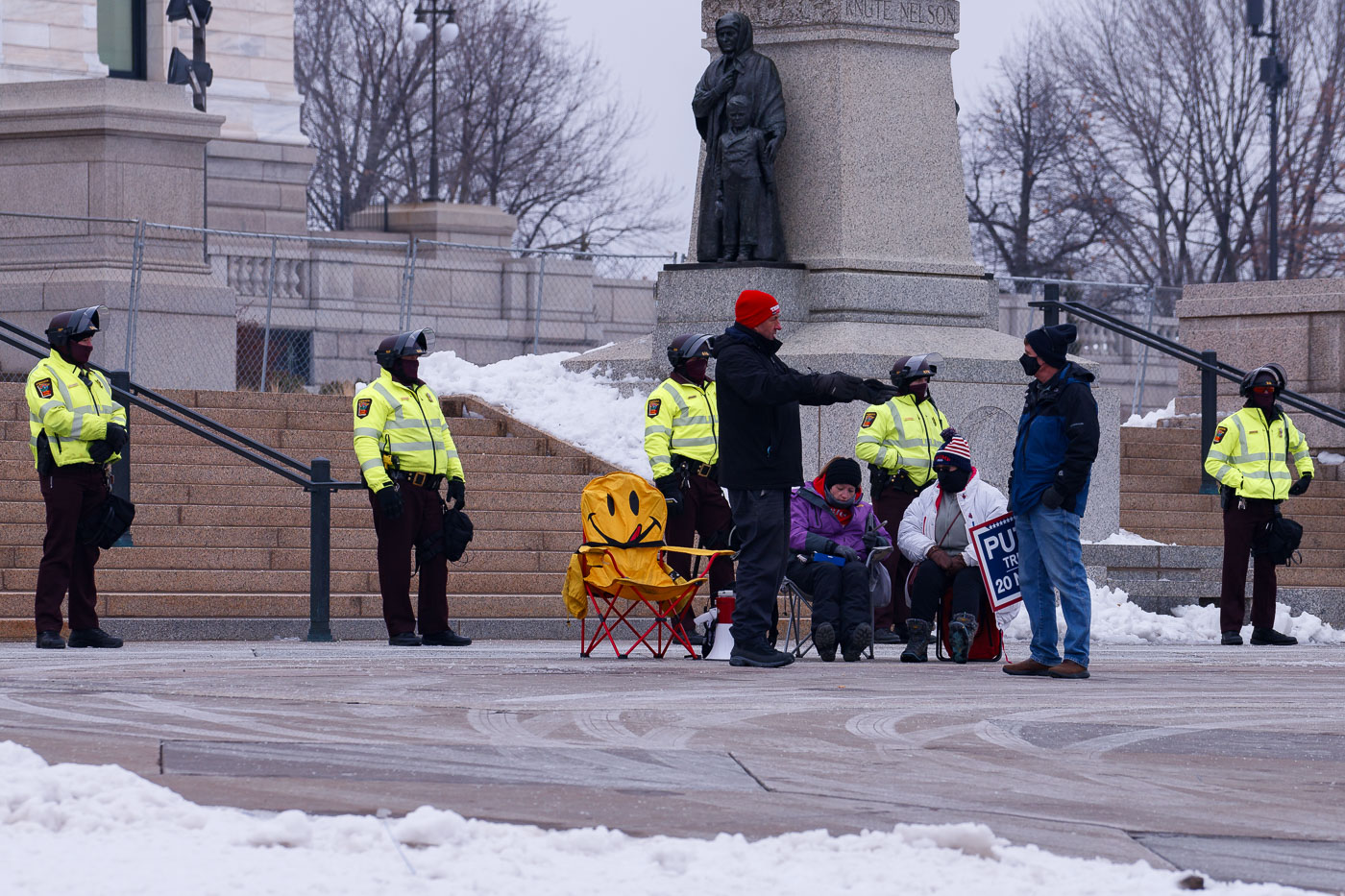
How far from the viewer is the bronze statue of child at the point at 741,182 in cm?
1791

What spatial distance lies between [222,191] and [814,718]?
102 feet

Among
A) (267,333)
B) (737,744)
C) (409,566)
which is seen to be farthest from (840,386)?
(267,333)

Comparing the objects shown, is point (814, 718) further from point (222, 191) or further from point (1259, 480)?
point (222, 191)

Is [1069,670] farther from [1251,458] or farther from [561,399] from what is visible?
[561,399]

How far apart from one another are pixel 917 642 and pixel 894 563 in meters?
1.70

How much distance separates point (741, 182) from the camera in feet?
59.0

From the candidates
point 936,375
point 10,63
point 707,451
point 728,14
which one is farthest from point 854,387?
point 10,63

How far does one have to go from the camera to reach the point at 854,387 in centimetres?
1076

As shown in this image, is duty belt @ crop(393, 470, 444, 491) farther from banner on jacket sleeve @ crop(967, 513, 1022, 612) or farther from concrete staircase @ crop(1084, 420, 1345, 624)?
concrete staircase @ crop(1084, 420, 1345, 624)

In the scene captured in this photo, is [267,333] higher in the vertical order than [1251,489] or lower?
higher

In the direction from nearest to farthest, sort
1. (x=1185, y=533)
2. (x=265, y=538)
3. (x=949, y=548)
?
(x=949, y=548)
(x=265, y=538)
(x=1185, y=533)

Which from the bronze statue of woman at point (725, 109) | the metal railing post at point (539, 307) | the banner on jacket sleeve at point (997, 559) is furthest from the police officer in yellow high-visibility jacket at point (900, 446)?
the metal railing post at point (539, 307)

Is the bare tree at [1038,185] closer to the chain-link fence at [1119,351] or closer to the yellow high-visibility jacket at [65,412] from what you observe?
the chain-link fence at [1119,351]

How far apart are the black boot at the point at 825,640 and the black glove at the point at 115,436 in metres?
3.93
